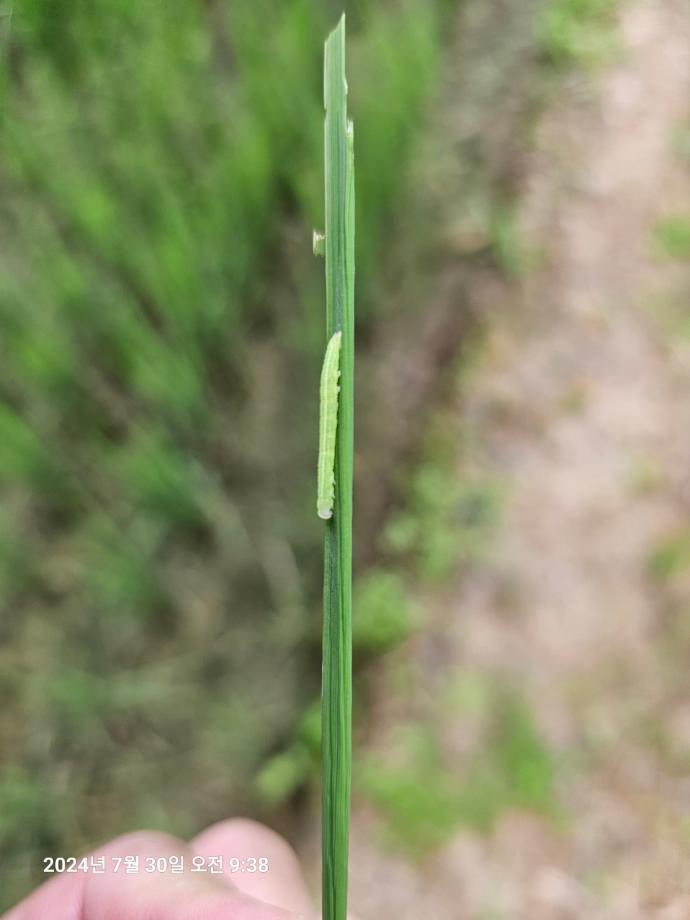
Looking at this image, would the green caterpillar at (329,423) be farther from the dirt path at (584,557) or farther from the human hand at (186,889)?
the dirt path at (584,557)

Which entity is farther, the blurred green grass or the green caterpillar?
the blurred green grass

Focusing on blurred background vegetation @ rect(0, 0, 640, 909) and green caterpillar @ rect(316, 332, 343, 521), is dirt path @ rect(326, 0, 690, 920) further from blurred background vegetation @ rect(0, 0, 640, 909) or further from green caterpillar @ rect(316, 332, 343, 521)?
green caterpillar @ rect(316, 332, 343, 521)

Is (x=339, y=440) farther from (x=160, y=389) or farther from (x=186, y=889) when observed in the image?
(x=160, y=389)

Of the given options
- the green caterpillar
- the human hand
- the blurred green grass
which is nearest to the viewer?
the green caterpillar

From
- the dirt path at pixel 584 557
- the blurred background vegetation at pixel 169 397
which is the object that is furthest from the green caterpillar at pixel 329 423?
the dirt path at pixel 584 557

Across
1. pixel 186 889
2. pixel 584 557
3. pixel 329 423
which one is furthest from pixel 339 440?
pixel 584 557

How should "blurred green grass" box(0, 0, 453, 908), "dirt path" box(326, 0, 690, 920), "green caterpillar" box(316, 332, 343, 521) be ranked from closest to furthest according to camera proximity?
"green caterpillar" box(316, 332, 343, 521) < "blurred green grass" box(0, 0, 453, 908) < "dirt path" box(326, 0, 690, 920)

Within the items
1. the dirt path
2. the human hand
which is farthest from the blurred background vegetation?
the human hand
